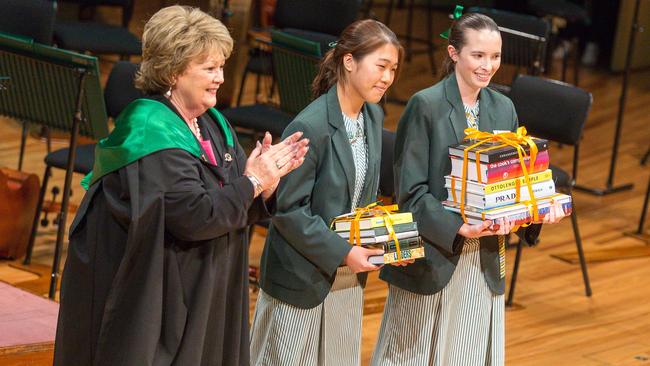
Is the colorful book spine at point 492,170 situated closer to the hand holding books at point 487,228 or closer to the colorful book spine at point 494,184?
the colorful book spine at point 494,184

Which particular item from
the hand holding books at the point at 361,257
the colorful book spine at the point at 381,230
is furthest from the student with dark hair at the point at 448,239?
the hand holding books at the point at 361,257

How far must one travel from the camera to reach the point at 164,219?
2.88 m

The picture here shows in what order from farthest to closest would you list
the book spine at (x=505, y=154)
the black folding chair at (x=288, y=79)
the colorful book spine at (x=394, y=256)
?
the black folding chair at (x=288, y=79) < the book spine at (x=505, y=154) < the colorful book spine at (x=394, y=256)

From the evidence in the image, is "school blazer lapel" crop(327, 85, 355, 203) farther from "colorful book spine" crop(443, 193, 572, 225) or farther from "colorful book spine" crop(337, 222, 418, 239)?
"colorful book spine" crop(443, 193, 572, 225)

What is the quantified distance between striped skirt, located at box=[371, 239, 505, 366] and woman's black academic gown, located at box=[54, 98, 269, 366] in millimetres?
906

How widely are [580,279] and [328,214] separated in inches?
113

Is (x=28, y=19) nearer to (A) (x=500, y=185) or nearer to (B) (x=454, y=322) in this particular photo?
(B) (x=454, y=322)

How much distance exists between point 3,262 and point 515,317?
8.08 ft

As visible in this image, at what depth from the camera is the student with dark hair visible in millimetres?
3645

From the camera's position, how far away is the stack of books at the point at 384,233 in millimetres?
3357

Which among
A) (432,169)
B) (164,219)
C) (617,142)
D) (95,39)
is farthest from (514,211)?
(95,39)

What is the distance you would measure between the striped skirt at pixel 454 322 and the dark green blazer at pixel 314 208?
1.32 feet

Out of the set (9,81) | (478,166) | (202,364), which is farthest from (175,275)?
(9,81)

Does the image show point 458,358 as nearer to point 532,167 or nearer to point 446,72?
point 532,167
